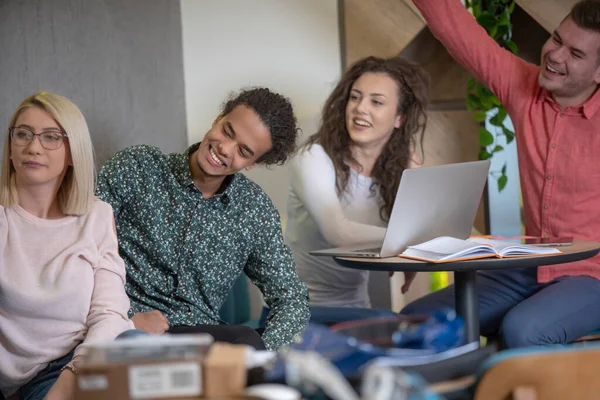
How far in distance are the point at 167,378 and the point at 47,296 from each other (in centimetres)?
95

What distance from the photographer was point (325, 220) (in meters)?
2.82

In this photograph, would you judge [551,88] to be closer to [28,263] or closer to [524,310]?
[524,310]

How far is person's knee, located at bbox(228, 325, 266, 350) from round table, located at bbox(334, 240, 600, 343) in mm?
318

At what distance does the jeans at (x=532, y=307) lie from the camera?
249cm

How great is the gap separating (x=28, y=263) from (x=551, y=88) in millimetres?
1796

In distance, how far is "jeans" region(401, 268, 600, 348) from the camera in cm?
249

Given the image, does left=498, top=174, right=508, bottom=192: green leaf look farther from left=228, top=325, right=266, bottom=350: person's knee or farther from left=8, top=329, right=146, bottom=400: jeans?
left=8, top=329, right=146, bottom=400: jeans

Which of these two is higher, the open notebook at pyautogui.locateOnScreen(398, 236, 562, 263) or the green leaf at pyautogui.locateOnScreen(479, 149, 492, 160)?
the green leaf at pyautogui.locateOnScreen(479, 149, 492, 160)

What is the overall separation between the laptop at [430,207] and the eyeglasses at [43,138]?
2.51 ft

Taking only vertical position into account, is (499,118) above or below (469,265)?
above

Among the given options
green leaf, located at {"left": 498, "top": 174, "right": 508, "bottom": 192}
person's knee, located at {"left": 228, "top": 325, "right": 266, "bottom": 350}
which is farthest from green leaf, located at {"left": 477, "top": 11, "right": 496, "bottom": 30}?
person's knee, located at {"left": 228, "top": 325, "right": 266, "bottom": 350}

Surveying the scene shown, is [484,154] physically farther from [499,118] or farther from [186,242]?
[186,242]

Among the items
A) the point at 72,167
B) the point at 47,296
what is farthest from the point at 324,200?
the point at 47,296

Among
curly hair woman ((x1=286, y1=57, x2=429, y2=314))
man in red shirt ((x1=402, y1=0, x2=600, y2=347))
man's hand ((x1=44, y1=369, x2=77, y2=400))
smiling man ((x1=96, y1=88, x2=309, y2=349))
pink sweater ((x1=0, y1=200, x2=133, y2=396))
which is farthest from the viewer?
curly hair woman ((x1=286, y1=57, x2=429, y2=314))
